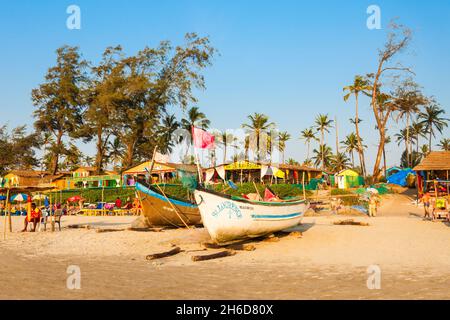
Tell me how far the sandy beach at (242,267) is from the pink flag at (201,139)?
2.92 m

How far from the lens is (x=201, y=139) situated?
11047 mm

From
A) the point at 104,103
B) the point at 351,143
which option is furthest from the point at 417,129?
the point at 104,103

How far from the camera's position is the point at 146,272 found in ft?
28.5

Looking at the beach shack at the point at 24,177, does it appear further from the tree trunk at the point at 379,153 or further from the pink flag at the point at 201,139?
the pink flag at the point at 201,139

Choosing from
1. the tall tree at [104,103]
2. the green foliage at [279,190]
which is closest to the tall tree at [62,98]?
the tall tree at [104,103]

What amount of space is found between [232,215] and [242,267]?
97.8 inches

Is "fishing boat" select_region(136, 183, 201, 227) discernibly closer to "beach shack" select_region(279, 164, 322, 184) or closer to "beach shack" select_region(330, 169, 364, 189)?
"beach shack" select_region(279, 164, 322, 184)

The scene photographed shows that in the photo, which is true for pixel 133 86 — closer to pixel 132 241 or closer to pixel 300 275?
pixel 132 241

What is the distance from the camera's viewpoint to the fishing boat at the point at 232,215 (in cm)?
1152

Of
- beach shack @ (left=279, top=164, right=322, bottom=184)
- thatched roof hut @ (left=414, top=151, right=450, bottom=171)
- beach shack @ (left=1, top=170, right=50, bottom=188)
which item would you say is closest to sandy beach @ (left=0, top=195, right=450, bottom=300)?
thatched roof hut @ (left=414, top=151, right=450, bottom=171)

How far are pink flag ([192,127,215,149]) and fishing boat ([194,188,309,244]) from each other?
123 centimetres

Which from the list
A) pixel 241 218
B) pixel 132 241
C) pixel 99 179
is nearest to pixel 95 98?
pixel 99 179

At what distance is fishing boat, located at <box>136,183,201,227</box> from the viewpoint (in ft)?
56.1
